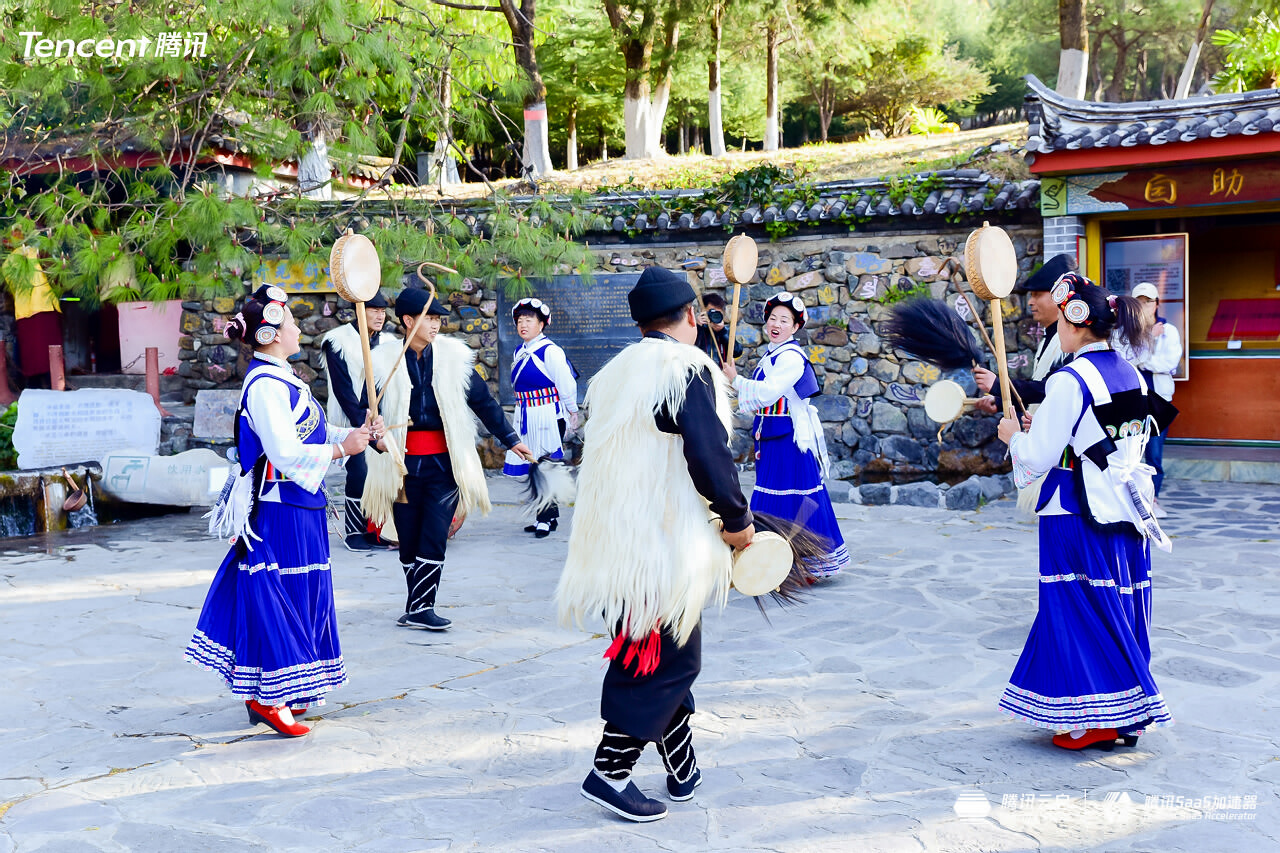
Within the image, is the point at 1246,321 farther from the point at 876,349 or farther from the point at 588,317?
the point at 588,317

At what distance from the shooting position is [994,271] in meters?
3.93

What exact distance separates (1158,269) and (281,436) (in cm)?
820

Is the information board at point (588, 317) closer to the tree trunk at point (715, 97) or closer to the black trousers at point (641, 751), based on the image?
the tree trunk at point (715, 97)

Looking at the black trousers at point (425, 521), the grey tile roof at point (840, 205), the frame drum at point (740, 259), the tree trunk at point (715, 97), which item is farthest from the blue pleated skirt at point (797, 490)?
the tree trunk at point (715, 97)

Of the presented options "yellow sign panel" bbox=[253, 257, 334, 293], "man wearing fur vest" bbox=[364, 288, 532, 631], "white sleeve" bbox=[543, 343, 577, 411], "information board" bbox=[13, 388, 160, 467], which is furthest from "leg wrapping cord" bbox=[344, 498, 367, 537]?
"yellow sign panel" bbox=[253, 257, 334, 293]

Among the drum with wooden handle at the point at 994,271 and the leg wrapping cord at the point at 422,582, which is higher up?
the drum with wooden handle at the point at 994,271

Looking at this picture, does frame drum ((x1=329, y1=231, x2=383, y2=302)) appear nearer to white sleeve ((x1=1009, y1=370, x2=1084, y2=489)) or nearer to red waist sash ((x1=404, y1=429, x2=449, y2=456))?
red waist sash ((x1=404, y1=429, x2=449, y2=456))

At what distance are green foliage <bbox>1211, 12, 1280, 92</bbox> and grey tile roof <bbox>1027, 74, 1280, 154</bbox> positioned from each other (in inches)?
113

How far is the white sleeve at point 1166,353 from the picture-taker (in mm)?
8289

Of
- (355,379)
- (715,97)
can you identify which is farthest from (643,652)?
(715,97)

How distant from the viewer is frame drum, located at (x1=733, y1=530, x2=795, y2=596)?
321cm

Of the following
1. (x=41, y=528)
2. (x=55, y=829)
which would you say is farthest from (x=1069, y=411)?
(x=41, y=528)

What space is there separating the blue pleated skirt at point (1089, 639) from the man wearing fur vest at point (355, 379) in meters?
4.22

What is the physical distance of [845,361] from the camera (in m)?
10.2
